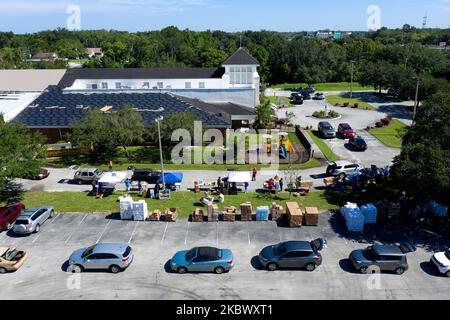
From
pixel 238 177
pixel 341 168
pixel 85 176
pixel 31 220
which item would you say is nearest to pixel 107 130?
pixel 85 176

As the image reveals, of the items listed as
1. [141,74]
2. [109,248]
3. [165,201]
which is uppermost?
[141,74]

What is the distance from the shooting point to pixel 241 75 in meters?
62.3

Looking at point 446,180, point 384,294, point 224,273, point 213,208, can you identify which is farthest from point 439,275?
point 213,208

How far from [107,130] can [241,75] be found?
29.6 metres

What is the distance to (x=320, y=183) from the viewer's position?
115ft

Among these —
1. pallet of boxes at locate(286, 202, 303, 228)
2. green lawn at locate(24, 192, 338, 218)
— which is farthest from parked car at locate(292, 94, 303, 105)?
pallet of boxes at locate(286, 202, 303, 228)

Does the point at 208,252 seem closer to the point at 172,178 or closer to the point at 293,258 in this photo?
the point at 293,258

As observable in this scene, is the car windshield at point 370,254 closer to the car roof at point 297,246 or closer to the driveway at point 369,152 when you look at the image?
the car roof at point 297,246

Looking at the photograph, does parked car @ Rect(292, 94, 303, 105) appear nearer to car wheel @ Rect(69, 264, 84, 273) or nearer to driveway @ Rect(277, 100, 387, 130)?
driveway @ Rect(277, 100, 387, 130)

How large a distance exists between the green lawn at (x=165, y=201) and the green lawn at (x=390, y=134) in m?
18.9

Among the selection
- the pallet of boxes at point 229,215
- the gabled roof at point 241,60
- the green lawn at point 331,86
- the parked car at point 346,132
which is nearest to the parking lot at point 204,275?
the pallet of boxes at point 229,215

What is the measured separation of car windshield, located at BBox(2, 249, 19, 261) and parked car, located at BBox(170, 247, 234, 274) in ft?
29.9

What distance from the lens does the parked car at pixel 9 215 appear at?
2705 centimetres

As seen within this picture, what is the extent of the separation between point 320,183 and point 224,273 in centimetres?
1626
